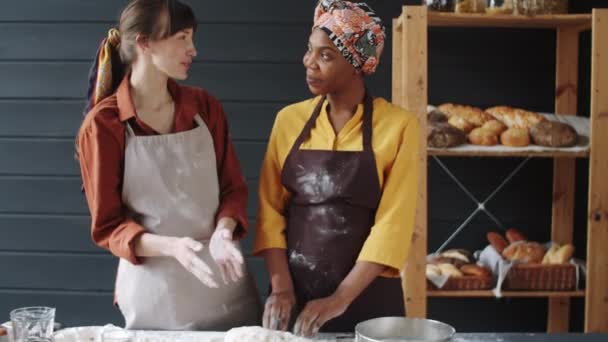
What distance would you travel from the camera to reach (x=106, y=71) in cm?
187

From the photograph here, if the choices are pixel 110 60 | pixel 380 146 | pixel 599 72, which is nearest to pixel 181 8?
pixel 110 60

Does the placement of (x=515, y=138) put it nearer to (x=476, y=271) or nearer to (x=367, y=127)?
(x=476, y=271)

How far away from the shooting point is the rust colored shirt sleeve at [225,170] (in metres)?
1.92

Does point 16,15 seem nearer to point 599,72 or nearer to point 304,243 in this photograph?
point 304,243

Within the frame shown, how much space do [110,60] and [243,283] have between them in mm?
655

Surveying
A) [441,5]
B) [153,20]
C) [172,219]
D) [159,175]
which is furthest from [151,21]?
[441,5]

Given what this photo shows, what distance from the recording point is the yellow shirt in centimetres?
183

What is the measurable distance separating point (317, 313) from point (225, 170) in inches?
18.5

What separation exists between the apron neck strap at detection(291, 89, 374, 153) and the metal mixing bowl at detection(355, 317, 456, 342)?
55cm

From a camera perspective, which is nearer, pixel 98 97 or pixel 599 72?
pixel 98 97

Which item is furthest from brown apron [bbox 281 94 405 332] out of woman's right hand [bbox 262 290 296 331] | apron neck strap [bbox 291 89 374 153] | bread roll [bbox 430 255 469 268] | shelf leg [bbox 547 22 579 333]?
shelf leg [bbox 547 22 579 333]

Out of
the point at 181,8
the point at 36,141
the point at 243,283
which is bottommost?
the point at 243,283

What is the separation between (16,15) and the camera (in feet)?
10.1

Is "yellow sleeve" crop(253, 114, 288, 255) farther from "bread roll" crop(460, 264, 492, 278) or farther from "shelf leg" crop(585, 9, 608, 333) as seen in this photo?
"shelf leg" crop(585, 9, 608, 333)
